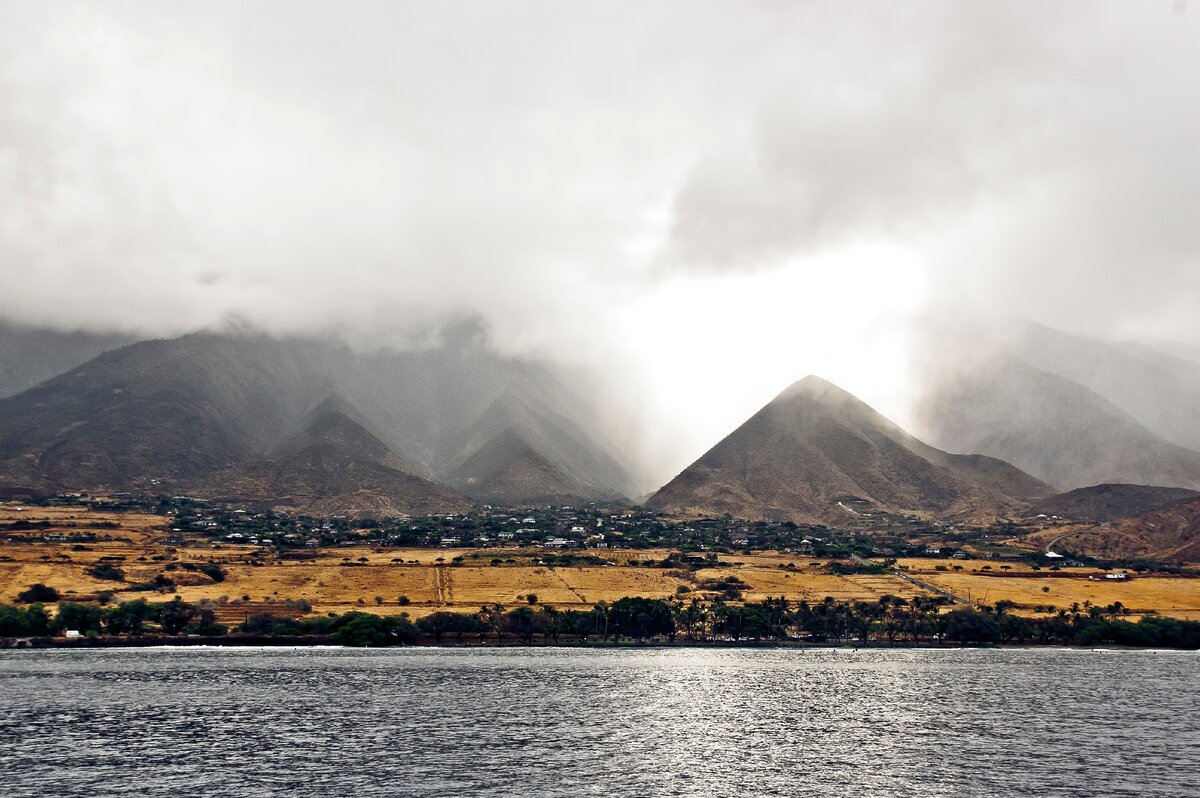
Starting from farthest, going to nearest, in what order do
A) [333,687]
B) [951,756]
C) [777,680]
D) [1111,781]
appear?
1. [777,680]
2. [333,687]
3. [951,756]
4. [1111,781]

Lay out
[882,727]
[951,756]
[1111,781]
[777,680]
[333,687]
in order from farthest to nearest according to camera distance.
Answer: [777,680]
[333,687]
[882,727]
[951,756]
[1111,781]

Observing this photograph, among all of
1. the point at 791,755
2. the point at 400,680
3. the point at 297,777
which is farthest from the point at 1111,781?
the point at 400,680

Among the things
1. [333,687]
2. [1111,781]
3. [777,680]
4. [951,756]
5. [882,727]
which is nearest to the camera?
[1111,781]

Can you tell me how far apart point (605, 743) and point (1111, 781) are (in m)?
54.9

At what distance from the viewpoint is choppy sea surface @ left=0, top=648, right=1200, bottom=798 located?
10244 cm

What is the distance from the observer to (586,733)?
430 feet

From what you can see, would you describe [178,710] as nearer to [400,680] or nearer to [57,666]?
[400,680]

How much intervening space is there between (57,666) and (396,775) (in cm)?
12215

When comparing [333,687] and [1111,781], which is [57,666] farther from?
[1111,781]

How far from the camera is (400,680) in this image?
18225 centimetres

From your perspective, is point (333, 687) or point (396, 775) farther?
point (333, 687)

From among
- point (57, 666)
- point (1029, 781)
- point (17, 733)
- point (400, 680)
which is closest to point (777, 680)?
point (400, 680)

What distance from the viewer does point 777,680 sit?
18938 cm

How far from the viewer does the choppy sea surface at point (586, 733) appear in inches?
4033
